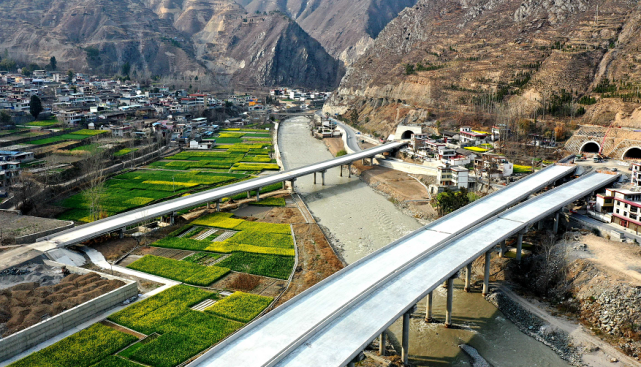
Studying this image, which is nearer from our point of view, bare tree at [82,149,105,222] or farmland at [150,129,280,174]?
bare tree at [82,149,105,222]

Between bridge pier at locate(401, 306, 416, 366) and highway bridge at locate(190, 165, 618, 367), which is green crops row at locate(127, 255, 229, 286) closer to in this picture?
highway bridge at locate(190, 165, 618, 367)

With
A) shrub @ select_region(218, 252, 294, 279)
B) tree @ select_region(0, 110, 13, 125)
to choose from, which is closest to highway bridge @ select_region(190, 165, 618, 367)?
shrub @ select_region(218, 252, 294, 279)

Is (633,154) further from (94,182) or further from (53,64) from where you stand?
(53,64)

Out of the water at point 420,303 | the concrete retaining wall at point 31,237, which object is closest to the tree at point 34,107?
the water at point 420,303

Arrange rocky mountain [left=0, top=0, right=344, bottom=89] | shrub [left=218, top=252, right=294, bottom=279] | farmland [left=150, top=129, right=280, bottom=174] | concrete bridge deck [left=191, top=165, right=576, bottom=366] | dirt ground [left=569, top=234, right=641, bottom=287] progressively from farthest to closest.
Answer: rocky mountain [left=0, top=0, right=344, bottom=89]
farmland [left=150, top=129, right=280, bottom=174]
shrub [left=218, top=252, right=294, bottom=279]
dirt ground [left=569, top=234, right=641, bottom=287]
concrete bridge deck [left=191, top=165, right=576, bottom=366]

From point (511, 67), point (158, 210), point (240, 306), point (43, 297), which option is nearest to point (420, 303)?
point (240, 306)

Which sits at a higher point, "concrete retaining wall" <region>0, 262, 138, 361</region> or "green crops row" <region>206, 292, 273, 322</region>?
"concrete retaining wall" <region>0, 262, 138, 361</region>

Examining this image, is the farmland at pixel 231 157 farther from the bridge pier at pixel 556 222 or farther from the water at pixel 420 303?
the bridge pier at pixel 556 222
